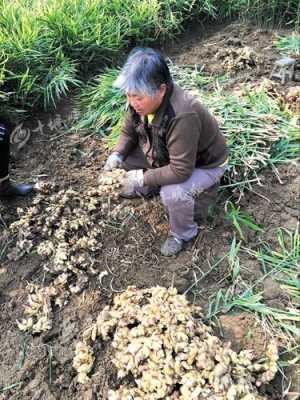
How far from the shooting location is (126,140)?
9.21ft

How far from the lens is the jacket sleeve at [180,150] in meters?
2.28

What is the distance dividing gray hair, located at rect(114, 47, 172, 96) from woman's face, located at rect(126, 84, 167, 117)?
0.02 metres

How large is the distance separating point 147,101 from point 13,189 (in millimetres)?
1210

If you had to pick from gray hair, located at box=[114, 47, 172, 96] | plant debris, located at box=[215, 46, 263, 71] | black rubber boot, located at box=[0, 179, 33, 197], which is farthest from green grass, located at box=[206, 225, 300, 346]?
plant debris, located at box=[215, 46, 263, 71]

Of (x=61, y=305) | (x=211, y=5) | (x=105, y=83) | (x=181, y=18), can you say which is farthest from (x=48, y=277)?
(x=211, y=5)

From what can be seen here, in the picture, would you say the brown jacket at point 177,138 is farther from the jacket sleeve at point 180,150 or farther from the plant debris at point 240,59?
the plant debris at point 240,59

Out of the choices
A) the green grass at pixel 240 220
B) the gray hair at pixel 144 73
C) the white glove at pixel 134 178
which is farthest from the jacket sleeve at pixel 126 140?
the green grass at pixel 240 220

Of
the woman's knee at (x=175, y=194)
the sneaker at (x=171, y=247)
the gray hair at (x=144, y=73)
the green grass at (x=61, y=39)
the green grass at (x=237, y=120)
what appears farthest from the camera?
the green grass at (x=61, y=39)

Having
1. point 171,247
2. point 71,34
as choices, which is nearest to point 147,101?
point 171,247

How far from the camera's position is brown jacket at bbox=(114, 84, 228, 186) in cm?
228

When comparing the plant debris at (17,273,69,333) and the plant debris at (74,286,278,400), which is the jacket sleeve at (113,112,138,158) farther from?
the plant debris at (74,286,278,400)

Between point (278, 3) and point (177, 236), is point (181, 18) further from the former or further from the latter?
point (177, 236)

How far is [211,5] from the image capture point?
4.70 m

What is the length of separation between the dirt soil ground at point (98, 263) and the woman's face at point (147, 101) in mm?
775
